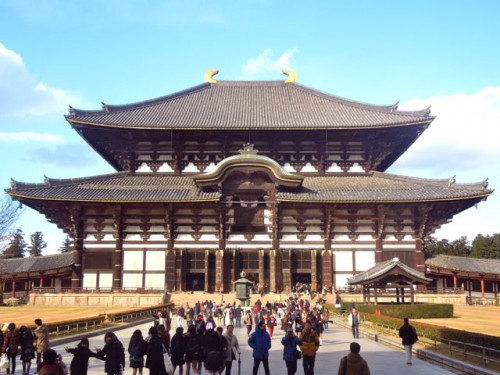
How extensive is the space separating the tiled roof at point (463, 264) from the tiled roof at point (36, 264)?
34.8m

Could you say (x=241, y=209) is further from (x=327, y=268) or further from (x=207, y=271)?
(x=327, y=268)

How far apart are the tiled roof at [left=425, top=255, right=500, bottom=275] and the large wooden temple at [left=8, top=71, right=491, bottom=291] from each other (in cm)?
295

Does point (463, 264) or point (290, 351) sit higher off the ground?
point (463, 264)

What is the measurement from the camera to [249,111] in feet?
185

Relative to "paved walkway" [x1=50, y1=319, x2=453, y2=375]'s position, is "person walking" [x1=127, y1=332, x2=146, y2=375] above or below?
above

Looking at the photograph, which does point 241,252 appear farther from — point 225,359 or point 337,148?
point 225,359

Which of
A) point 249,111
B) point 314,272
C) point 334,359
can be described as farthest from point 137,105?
point 334,359

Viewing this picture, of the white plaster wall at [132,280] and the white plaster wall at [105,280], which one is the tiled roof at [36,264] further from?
the white plaster wall at [132,280]

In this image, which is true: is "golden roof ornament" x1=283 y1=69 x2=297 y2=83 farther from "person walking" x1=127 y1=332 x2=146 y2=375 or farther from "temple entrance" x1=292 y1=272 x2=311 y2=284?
"person walking" x1=127 y1=332 x2=146 y2=375

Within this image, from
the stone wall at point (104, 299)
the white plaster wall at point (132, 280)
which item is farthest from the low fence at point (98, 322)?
the white plaster wall at point (132, 280)

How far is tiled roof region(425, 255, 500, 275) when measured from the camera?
4859 cm

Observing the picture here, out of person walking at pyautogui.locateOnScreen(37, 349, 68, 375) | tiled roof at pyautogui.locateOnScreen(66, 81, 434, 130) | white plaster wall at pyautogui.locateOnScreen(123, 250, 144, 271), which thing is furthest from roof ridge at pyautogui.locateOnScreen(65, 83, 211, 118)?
person walking at pyautogui.locateOnScreen(37, 349, 68, 375)

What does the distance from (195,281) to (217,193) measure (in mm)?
8447

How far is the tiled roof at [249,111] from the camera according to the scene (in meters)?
50.2
